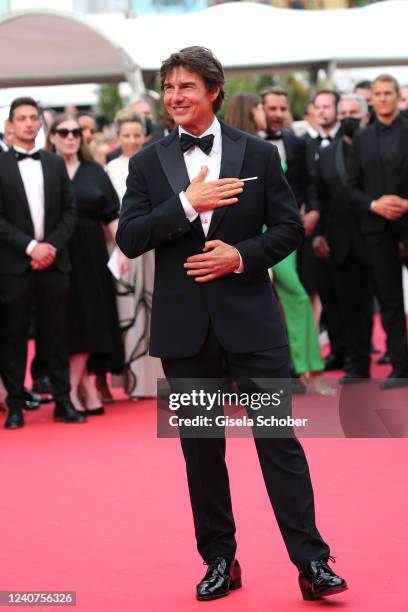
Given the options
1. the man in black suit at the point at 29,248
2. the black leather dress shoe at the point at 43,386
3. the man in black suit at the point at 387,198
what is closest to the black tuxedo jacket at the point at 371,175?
the man in black suit at the point at 387,198

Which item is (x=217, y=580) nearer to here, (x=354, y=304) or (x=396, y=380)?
(x=396, y=380)

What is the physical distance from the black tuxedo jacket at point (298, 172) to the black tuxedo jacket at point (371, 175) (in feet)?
1.62

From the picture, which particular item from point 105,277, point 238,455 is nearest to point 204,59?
point 238,455

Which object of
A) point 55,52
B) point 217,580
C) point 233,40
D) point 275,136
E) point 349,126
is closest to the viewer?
point 217,580

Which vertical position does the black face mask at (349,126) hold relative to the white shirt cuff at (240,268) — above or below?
above

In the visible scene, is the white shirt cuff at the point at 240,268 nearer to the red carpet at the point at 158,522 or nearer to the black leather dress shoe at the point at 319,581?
the black leather dress shoe at the point at 319,581

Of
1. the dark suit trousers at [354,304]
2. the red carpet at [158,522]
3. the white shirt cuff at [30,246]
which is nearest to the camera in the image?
the red carpet at [158,522]

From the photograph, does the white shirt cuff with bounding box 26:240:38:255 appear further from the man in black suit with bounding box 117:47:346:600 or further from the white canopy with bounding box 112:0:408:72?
the white canopy with bounding box 112:0:408:72

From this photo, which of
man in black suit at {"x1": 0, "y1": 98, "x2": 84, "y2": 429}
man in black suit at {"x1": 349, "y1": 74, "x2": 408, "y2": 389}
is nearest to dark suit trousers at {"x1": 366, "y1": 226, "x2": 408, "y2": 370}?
man in black suit at {"x1": 349, "y1": 74, "x2": 408, "y2": 389}

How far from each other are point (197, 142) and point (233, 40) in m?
10.8

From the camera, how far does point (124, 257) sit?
9961 millimetres

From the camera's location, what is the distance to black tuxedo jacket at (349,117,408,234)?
399 inches

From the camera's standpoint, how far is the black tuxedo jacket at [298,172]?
34.8 ft

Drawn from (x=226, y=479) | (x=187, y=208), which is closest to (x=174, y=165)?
(x=187, y=208)
